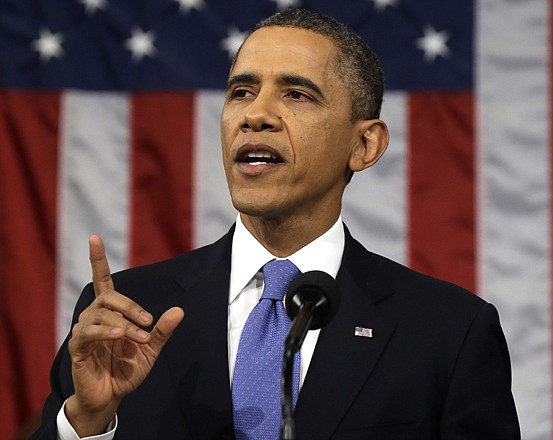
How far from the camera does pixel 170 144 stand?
122 inches

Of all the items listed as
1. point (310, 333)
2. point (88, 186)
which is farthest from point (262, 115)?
point (88, 186)

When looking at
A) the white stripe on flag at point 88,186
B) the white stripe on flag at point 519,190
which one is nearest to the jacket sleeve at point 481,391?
the white stripe on flag at point 519,190

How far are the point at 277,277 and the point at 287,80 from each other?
1.15 feet

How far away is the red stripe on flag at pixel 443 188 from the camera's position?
302 centimetres

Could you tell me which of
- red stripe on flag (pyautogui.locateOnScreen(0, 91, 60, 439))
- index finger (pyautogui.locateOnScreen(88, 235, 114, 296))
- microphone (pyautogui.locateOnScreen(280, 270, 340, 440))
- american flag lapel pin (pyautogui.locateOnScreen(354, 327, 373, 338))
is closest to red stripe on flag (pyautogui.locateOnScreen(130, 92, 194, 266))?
red stripe on flag (pyautogui.locateOnScreen(0, 91, 60, 439))

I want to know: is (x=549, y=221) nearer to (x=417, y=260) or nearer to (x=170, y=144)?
(x=417, y=260)

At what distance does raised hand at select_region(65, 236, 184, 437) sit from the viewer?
1.39 meters

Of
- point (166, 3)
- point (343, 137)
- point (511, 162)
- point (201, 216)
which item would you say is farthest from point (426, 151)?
point (343, 137)

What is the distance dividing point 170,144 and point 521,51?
3.79 ft

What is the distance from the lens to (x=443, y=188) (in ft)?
9.97

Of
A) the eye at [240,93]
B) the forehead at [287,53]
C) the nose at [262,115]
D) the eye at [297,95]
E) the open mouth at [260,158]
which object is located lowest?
the open mouth at [260,158]

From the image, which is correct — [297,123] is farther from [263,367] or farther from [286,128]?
[263,367]

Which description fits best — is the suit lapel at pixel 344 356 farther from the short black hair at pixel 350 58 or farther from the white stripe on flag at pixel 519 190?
the white stripe on flag at pixel 519 190

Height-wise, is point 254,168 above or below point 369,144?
below
